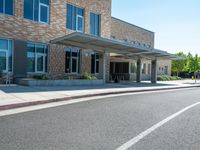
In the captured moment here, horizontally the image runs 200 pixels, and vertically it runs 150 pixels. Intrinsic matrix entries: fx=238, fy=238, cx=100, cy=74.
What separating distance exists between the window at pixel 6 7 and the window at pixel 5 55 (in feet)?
7.80

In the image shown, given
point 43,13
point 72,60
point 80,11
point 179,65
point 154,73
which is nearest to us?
point 43,13

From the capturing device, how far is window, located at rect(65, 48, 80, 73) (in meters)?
24.9

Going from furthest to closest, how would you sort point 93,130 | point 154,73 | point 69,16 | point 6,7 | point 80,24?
1. point 154,73
2. point 80,24
3. point 69,16
4. point 6,7
5. point 93,130

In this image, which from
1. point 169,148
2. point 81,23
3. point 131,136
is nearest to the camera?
point 169,148

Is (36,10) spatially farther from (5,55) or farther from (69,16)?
(5,55)

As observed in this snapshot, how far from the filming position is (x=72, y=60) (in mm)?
25391

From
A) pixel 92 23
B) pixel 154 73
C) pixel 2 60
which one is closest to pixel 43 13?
pixel 2 60

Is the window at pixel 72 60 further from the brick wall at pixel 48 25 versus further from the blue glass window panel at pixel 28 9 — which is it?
the blue glass window panel at pixel 28 9

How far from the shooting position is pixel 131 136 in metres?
5.96

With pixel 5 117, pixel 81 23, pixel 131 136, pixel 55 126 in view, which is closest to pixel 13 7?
pixel 81 23

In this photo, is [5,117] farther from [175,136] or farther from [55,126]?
[175,136]

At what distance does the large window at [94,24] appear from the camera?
27.7 meters

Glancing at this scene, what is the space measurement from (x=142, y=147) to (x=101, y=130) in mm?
1596

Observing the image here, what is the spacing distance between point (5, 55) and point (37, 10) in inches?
207
